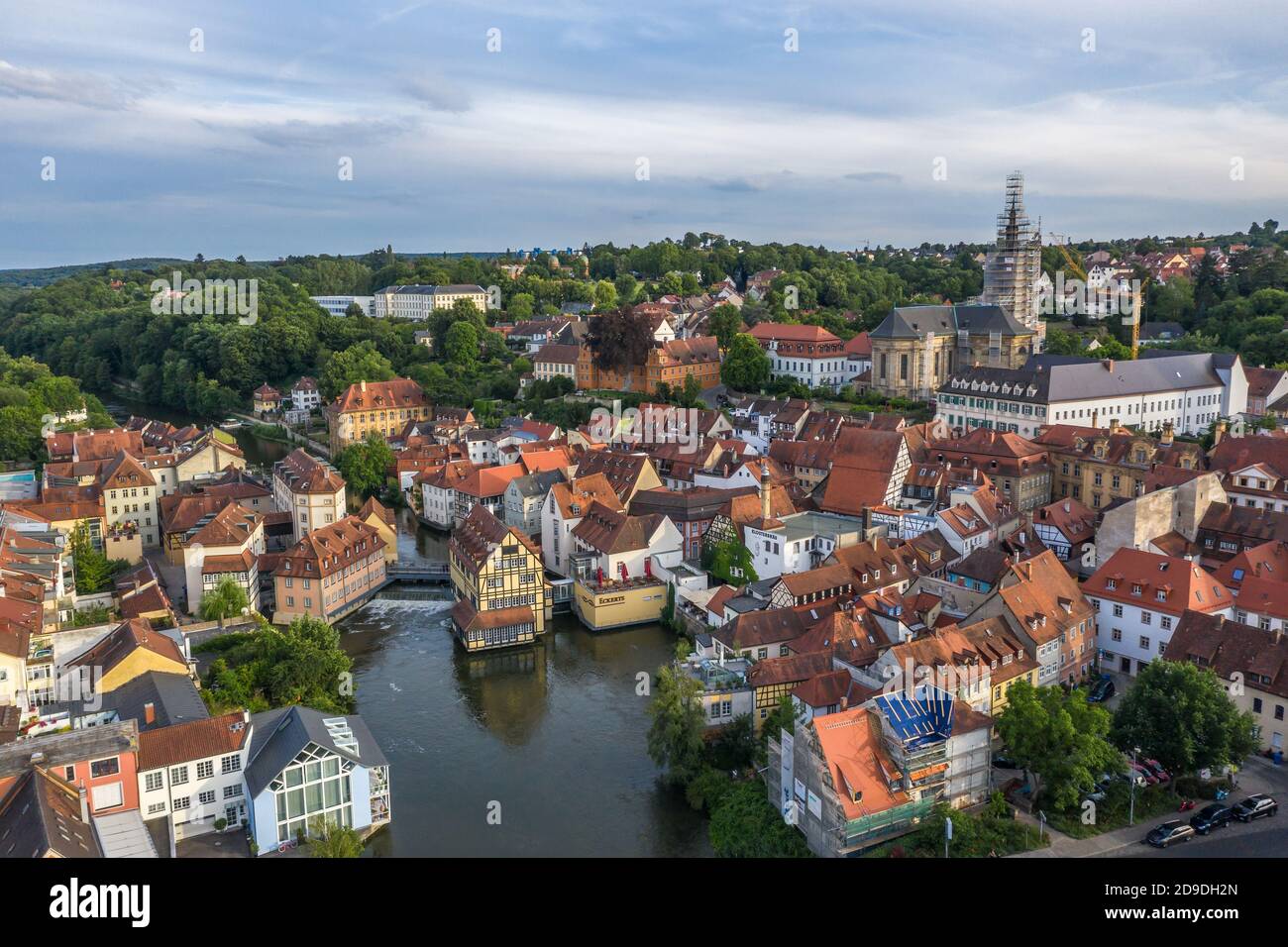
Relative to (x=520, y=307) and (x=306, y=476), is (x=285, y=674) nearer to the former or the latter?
(x=306, y=476)

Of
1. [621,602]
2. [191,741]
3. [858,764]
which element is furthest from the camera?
[621,602]

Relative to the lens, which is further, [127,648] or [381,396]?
[381,396]

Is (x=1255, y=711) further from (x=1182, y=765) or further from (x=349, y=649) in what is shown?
(x=349, y=649)

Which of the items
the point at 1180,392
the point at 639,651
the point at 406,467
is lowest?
the point at 639,651

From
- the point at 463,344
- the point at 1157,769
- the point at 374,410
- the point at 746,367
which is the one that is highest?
the point at 463,344

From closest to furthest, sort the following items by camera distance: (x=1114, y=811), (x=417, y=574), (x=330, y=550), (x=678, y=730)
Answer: (x=1114, y=811)
(x=678, y=730)
(x=330, y=550)
(x=417, y=574)

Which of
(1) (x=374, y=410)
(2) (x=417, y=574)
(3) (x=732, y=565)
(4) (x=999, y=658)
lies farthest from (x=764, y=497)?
(1) (x=374, y=410)
